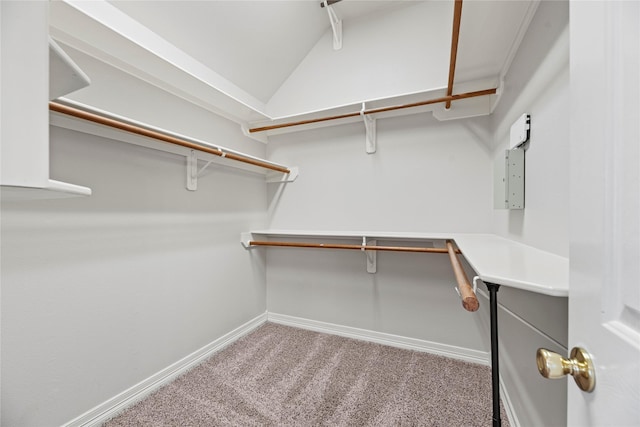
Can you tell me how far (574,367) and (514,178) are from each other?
1.15 meters

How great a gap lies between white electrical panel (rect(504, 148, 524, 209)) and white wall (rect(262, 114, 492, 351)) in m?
0.58

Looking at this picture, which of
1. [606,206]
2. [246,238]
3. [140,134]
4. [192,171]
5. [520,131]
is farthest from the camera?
[246,238]

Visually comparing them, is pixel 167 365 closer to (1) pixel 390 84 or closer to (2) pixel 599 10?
(2) pixel 599 10

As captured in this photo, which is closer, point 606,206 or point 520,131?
point 606,206

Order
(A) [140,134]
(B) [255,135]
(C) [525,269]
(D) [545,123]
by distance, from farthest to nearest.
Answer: (B) [255,135] → (A) [140,134] → (D) [545,123] → (C) [525,269]

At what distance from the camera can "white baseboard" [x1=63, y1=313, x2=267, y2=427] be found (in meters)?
1.30

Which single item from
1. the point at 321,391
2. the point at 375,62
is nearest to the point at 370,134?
the point at 375,62

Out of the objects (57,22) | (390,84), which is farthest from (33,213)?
(390,84)

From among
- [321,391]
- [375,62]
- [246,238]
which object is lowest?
[321,391]

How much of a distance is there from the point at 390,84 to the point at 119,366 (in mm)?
2588

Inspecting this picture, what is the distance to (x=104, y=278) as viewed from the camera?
4.48ft

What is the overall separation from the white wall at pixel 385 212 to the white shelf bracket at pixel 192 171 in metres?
0.86

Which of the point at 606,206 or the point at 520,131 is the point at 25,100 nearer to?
the point at 606,206

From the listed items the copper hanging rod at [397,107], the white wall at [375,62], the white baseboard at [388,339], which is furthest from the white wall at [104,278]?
the white wall at [375,62]
